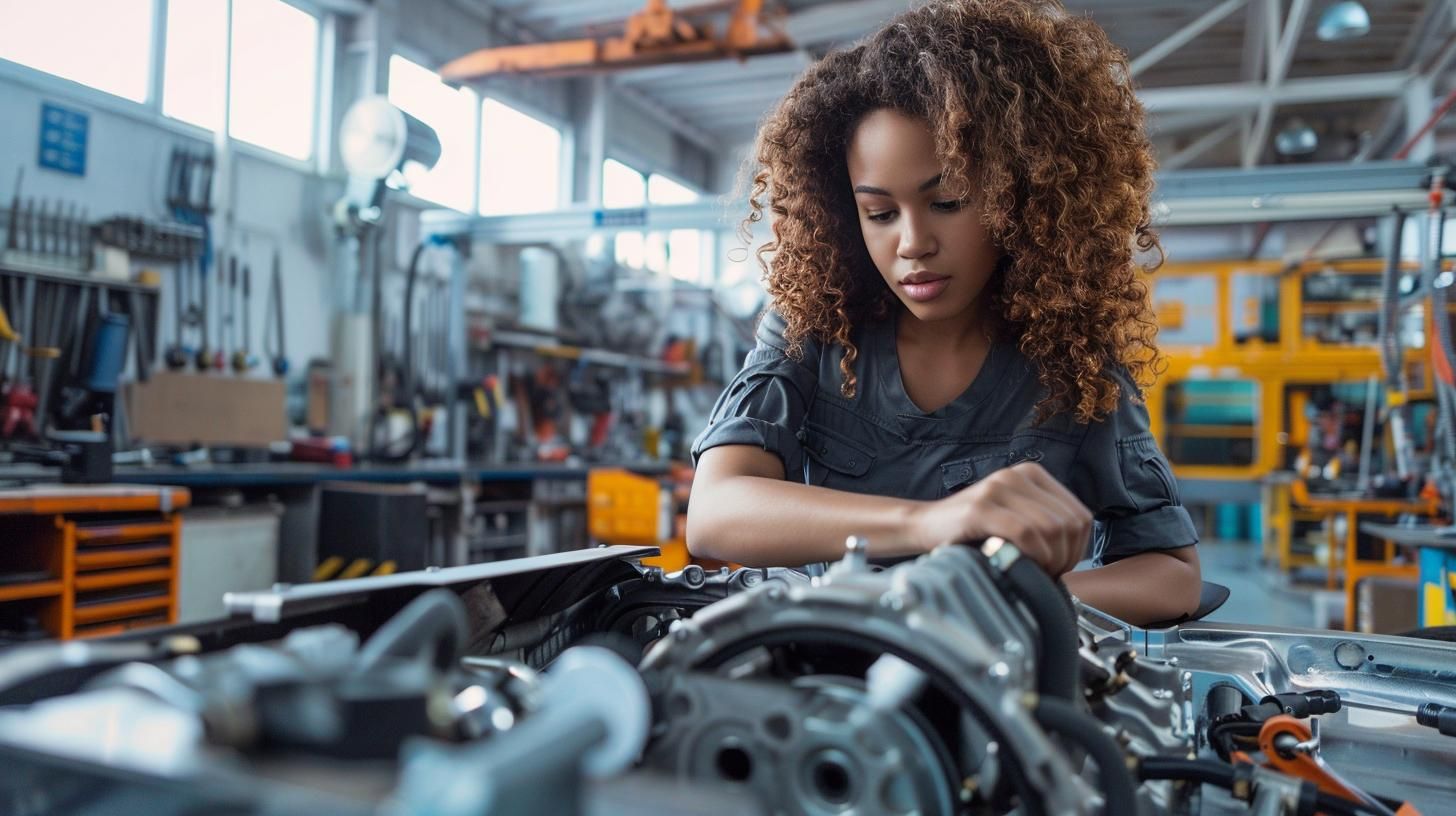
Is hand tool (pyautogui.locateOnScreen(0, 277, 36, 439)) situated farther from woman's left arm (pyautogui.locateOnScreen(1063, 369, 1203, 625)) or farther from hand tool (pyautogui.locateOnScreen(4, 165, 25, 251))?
woman's left arm (pyautogui.locateOnScreen(1063, 369, 1203, 625))

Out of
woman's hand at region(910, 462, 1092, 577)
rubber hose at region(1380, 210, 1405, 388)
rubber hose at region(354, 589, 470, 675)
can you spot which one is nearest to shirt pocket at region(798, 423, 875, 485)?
woman's hand at region(910, 462, 1092, 577)

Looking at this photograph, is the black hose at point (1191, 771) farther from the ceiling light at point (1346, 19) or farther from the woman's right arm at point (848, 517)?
the ceiling light at point (1346, 19)

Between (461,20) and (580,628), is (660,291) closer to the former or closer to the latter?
(461,20)

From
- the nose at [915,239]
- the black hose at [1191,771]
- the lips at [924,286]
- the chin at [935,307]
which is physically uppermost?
the nose at [915,239]

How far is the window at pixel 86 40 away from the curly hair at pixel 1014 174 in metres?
3.91

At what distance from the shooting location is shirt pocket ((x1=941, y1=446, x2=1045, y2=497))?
115cm

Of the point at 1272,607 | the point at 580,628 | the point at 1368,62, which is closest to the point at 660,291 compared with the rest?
the point at 1272,607

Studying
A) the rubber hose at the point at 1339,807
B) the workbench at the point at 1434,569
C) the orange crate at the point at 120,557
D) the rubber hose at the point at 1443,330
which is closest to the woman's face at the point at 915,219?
the rubber hose at the point at 1339,807

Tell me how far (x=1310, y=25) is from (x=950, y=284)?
25.2ft

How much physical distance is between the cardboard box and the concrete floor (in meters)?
4.01

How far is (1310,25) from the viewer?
7.18 m

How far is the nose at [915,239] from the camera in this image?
3.34 feet

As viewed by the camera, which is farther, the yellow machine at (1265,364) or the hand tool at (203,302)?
the yellow machine at (1265,364)

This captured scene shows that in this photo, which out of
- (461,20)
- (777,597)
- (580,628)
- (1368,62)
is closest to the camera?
(777,597)
